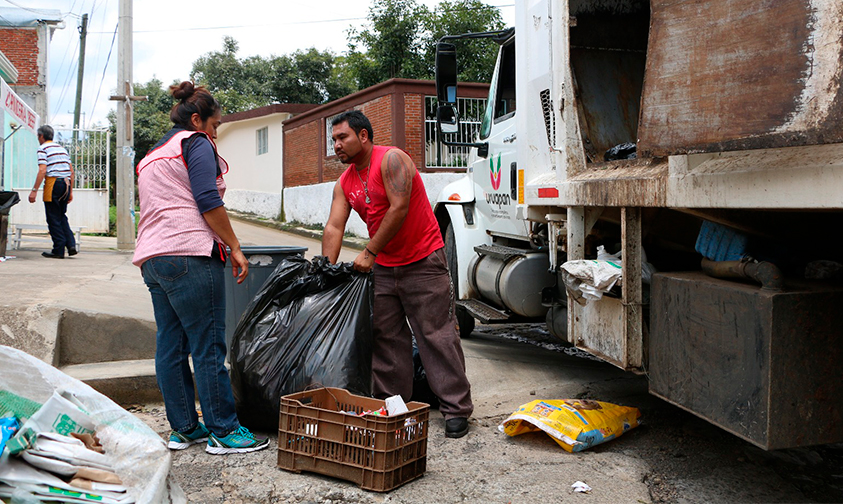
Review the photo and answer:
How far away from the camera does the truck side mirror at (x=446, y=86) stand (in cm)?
514

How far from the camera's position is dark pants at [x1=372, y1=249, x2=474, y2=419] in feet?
12.7

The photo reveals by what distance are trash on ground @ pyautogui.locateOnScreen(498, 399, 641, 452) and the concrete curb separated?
34.6 ft

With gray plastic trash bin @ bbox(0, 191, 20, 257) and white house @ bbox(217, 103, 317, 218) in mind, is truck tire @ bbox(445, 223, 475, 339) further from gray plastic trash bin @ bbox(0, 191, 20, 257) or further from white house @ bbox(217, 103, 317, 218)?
white house @ bbox(217, 103, 317, 218)

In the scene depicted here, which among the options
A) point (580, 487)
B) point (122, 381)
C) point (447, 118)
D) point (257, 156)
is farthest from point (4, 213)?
point (257, 156)

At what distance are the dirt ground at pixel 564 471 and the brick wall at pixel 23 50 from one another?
14.4 meters

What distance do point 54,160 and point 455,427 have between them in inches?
262

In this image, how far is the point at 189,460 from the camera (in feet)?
11.1

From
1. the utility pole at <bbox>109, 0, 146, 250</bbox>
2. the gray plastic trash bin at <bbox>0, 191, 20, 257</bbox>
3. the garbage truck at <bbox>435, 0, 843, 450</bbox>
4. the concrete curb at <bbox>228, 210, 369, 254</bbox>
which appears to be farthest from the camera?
the concrete curb at <bbox>228, 210, 369, 254</bbox>

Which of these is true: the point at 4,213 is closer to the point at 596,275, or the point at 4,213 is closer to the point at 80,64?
the point at 596,275

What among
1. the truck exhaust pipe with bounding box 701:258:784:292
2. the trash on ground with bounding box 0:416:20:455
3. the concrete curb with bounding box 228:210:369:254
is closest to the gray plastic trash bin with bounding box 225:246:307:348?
the trash on ground with bounding box 0:416:20:455

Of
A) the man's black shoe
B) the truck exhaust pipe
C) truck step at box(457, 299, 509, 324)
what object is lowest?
the man's black shoe

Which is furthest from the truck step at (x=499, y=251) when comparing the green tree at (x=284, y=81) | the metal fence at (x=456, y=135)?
the green tree at (x=284, y=81)

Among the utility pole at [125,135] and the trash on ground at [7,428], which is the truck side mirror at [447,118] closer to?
the trash on ground at [7,428]

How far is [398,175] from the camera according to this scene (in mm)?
3664
